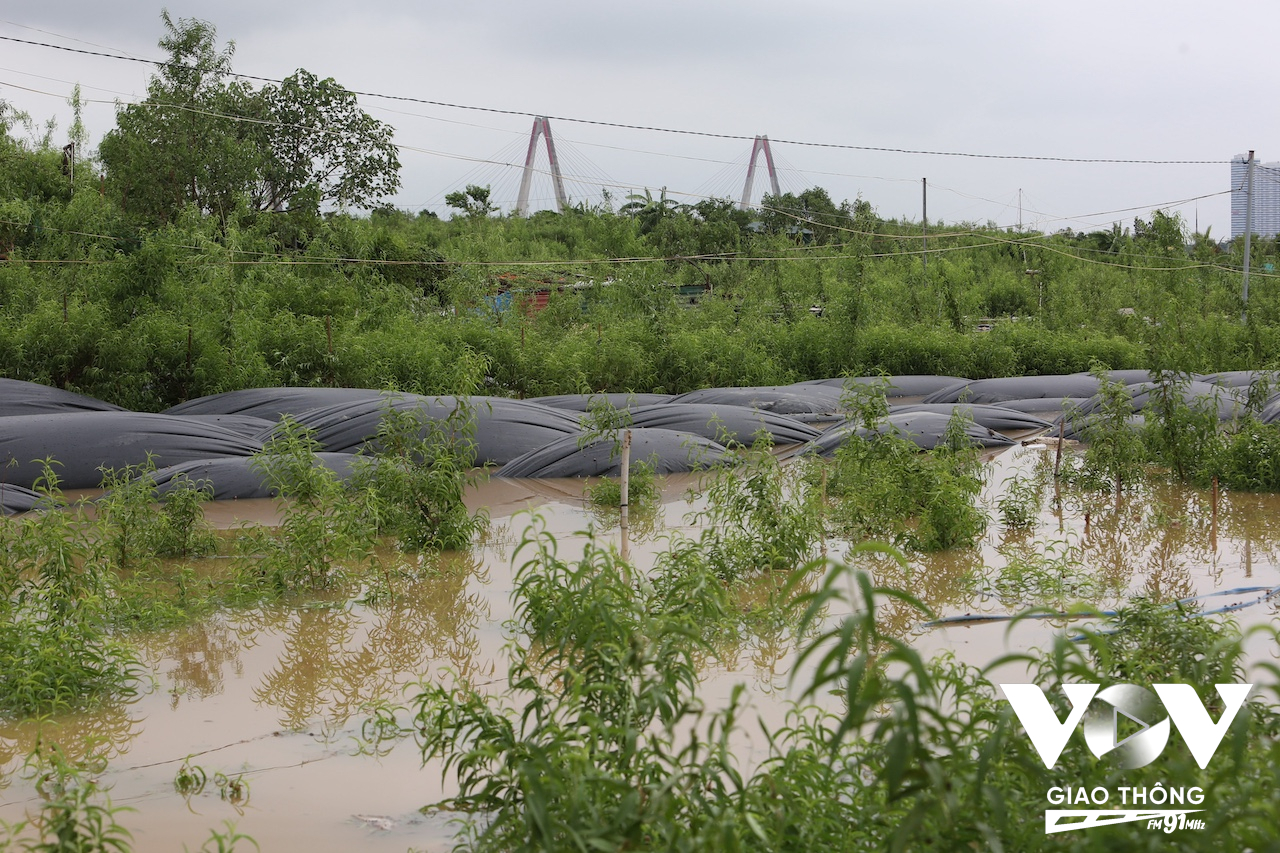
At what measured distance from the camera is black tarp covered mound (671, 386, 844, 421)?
11211mm

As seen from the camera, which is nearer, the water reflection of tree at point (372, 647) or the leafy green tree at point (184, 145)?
the water reflection of tree at point (372, 647)

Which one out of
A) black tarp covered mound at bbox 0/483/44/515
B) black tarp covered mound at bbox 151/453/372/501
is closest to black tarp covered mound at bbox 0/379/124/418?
black tarp covered mound at bbox 0/483/44/515

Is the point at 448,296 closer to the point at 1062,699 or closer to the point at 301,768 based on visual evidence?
the point at 301,768

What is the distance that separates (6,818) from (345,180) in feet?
58.6

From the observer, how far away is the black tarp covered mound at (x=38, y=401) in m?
9.16

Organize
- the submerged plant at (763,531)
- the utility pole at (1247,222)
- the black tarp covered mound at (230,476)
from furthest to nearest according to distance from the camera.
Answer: the utility pole at (1247,222) < the black tarp covered mound at (230,476) < the submerged plant at (763,531)

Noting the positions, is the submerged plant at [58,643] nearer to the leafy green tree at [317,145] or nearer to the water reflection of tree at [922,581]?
the water reflection of tree at [922,581]

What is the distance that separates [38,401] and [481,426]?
415 centimetres

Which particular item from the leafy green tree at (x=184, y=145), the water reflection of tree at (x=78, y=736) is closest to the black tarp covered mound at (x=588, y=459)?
the water reflection of tree at (x=78, y=736)

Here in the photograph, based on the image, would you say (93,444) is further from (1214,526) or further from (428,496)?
(1214,526)

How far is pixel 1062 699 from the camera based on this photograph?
90.4 inches

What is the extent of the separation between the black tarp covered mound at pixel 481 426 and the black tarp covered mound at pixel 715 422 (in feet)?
2.71

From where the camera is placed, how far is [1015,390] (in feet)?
41.5

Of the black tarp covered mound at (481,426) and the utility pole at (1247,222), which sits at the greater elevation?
the utility pole at (1247,222)
